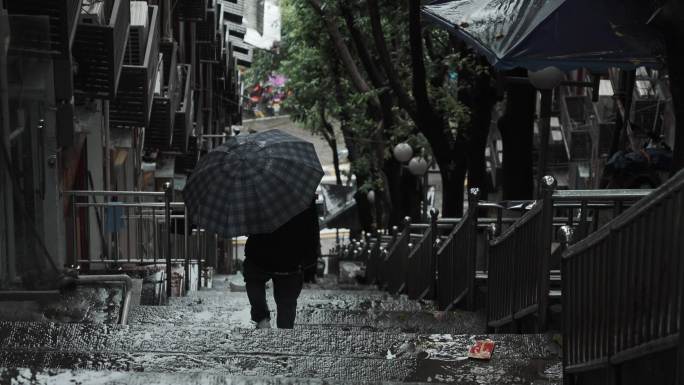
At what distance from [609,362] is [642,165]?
309 inches

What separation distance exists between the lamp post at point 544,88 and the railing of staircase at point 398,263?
3.94 metres

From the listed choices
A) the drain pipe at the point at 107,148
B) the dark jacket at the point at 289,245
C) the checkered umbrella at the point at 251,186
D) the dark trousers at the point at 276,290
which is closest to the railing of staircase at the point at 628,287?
the checkered umbrella at the point at 251,186

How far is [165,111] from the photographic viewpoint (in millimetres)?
17172

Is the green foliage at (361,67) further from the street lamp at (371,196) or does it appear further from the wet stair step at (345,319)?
the wet stair step at (345,319)

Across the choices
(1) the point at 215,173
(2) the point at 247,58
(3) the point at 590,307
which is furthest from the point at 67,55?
(2) the point at 247,58

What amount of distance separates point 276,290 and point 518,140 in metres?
6.14

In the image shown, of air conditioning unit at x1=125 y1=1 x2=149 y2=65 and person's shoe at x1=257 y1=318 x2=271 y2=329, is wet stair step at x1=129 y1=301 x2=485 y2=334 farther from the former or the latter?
air conditioning unit at x1=125 y1=1 x2=149 y2=65

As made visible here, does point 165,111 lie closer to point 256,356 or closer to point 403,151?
point 403,151

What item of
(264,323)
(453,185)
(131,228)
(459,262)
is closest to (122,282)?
(264,323)

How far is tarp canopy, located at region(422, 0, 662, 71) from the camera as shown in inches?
287

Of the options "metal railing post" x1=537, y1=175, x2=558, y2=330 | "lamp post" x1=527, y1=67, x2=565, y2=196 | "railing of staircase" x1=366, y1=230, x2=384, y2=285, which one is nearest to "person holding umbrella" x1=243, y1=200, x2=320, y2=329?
"metal railing post" x1=537, y1=175, x2=558, y2=330

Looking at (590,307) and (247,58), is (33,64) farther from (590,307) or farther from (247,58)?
(247,58)

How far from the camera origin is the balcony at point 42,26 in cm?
740

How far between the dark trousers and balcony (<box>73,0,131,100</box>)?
4473 mm
